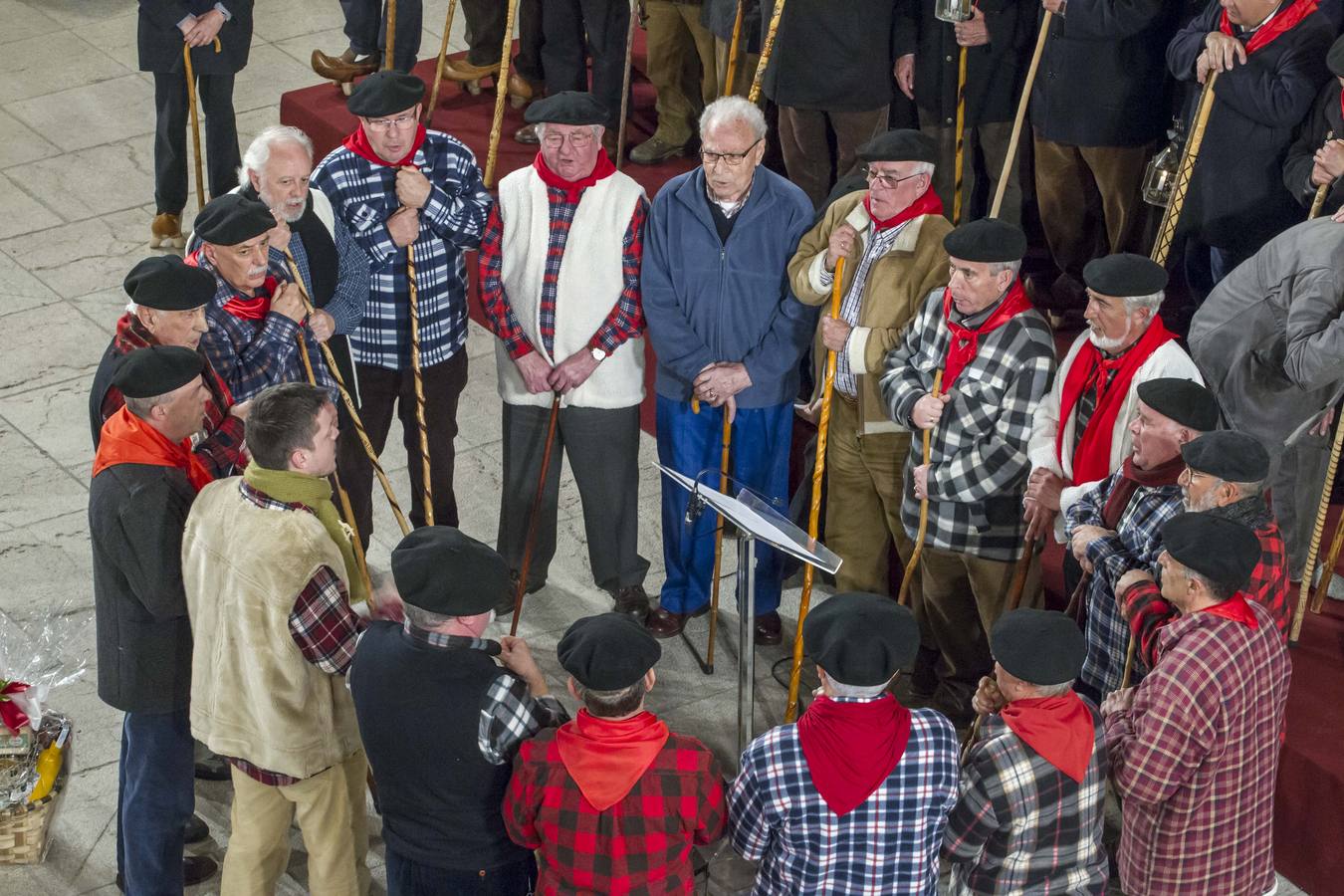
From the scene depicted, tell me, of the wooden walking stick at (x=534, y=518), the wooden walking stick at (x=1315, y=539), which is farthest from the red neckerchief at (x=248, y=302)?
the wooden walking stick at (x=1315, y=539)

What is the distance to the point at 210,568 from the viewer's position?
4137 millimetres

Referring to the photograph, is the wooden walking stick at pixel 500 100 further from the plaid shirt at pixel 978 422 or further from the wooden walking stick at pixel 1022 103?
the plaid shirt at pixel 978 422

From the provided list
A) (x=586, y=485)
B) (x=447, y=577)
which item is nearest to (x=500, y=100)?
(x=586, y=485)

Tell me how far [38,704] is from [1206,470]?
10.1 ft

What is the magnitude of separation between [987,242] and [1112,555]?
2.92 feet

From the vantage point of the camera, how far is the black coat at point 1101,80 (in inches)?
230

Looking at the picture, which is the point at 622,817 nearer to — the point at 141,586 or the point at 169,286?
the point at 141,586

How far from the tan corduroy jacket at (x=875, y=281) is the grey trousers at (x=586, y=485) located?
788 millimetres

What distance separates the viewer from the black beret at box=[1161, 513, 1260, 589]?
155 inches

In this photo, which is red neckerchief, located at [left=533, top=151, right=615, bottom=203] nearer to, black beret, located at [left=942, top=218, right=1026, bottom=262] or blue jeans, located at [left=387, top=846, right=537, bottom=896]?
black beret, located at [left=942, top=218, right=1026, bottom=262]

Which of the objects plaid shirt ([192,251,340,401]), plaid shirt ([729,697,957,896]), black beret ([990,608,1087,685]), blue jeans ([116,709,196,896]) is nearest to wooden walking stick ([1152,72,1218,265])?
black beret ([990,608,1087,685])

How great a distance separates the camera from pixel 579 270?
17.9 feet

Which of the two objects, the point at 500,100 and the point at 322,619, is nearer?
the point at 322,619

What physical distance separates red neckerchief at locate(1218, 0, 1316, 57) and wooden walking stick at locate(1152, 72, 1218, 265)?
0.14 meters
